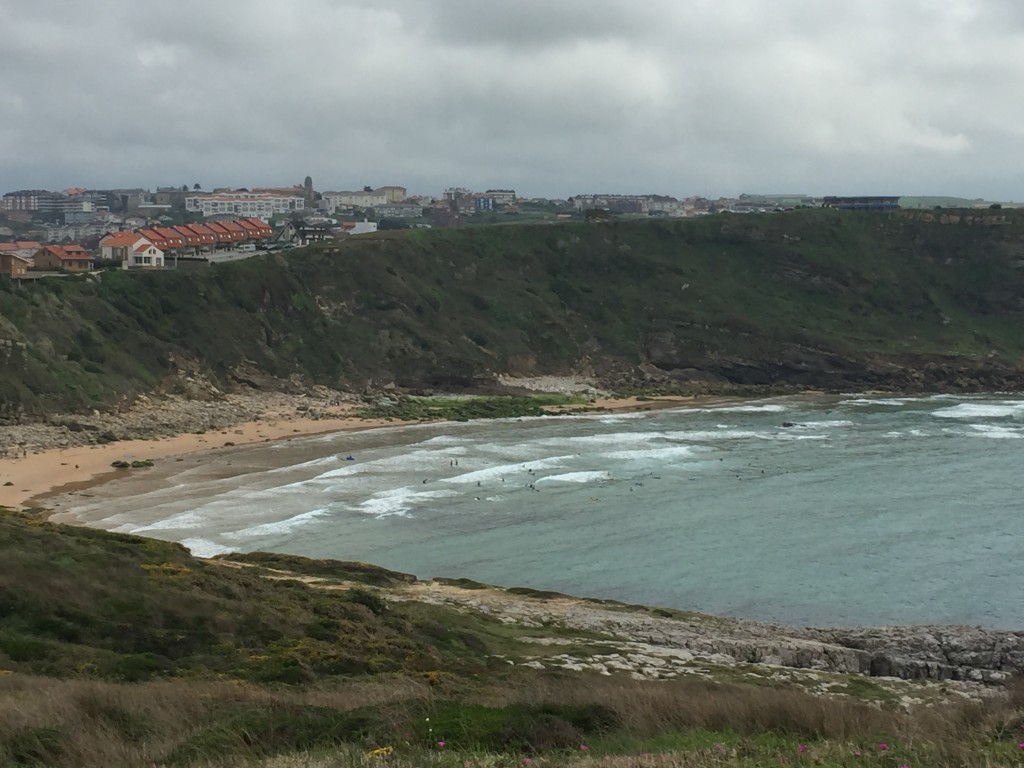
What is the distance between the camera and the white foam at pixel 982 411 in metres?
76.0

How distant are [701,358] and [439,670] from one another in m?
73.0

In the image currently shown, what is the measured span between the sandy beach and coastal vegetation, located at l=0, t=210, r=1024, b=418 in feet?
17.4

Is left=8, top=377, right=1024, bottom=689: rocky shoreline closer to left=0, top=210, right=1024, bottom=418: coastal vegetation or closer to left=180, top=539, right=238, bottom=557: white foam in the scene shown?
left=180, top=539, right=238, bottom=557: white foam

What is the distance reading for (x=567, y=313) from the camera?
97562 mm

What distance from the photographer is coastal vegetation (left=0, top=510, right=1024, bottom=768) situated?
13.5 m

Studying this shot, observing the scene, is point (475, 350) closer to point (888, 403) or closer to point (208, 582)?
point (888, 403)

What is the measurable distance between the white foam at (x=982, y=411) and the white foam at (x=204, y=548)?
53559 mm

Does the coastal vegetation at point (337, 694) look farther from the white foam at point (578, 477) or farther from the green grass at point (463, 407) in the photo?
the green grass at point (463, 407)

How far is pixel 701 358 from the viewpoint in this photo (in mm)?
92500

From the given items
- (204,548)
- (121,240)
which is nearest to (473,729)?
(204,548)

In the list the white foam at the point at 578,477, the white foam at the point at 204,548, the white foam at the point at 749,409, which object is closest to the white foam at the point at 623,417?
the white foam at the point at 749,409

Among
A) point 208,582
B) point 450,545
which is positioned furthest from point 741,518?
point 208,582

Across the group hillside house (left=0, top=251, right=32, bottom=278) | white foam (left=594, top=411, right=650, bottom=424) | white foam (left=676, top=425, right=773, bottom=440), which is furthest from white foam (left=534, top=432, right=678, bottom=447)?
hillside house (left=0, top=251, right=32, bottom=278)

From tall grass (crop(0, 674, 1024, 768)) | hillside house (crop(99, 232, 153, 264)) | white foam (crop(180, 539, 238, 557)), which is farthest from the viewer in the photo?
hillside house (crop(99, 232, 153, 264))
